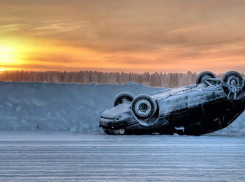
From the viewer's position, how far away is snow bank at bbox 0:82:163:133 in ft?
49.5

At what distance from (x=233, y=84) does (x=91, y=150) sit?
14.0 ft

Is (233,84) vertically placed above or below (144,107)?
above

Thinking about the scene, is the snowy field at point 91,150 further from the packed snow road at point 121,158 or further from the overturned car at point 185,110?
the overturned car at point 185,110

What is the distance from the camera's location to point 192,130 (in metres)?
12.2

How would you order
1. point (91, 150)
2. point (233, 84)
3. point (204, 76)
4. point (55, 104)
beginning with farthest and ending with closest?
point (55, 104) < point (204, 76) < point (233, 84) < point (91, 150)

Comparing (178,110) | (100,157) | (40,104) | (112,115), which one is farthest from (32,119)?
(100,157)

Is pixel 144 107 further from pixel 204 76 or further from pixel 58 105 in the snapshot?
pixel 58 105

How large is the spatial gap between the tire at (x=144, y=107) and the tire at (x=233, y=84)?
1.82 m

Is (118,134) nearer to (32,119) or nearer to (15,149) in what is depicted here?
(15,149)

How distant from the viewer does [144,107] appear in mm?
11953

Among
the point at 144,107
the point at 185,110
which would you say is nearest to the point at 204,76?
the point at 185,110

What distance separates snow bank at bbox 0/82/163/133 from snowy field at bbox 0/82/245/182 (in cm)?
3

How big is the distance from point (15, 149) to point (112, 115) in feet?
10.3

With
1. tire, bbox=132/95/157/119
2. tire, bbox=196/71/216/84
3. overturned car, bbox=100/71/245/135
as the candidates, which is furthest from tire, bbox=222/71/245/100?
tire, bbox=132/95/157/119
